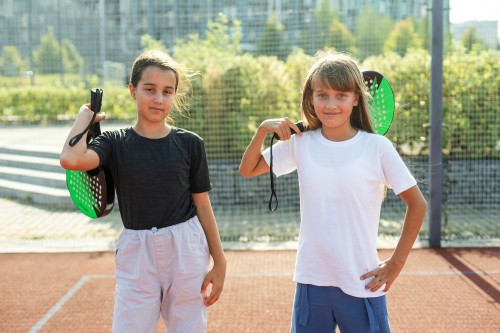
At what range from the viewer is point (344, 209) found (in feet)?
6.32

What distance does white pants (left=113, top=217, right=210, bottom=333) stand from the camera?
6.47 ft

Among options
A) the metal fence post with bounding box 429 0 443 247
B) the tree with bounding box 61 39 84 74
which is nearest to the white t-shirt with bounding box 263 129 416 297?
the metal fence post with bounding box 429 0 443 247

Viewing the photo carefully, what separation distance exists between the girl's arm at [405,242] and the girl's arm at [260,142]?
44cm

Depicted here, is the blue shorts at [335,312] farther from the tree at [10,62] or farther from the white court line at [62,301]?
the tree at [10,62]

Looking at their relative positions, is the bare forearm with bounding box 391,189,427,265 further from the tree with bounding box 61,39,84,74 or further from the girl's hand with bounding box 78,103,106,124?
the tree with bounding box 61,39,84,74

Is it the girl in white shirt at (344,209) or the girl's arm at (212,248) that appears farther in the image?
the girl's arm at (212,248)

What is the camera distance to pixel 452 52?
5.83 metres

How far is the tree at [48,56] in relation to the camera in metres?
6.15

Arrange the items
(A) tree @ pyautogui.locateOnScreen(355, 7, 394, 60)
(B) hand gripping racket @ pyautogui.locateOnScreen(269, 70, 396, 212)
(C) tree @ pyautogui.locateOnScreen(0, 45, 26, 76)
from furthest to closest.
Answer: (C) tree @ pyautogui.locateOnScreen(0, 45, 26, 76), (A) tree @ pyautogui.locateOnScreen(355, 7, 394, 60), (B) hand gripping racket @ pyautogui.locateOnScreen(269, 70, 396, 212)

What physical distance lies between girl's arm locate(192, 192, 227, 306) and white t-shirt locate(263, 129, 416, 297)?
0.29 m

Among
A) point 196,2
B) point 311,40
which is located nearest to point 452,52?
point 311,40

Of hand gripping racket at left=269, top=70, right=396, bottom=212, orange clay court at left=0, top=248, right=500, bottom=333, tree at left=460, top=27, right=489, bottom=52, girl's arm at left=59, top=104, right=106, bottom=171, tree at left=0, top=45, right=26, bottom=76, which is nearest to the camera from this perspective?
girl's arm at left=59, top=104, right=106, bottom=171

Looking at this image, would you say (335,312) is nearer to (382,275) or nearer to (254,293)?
(382,275)

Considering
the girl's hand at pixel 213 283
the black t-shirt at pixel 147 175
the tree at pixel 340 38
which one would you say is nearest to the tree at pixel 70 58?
the tree at pixel 340 38
